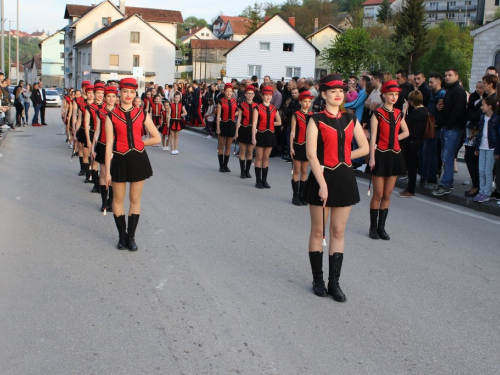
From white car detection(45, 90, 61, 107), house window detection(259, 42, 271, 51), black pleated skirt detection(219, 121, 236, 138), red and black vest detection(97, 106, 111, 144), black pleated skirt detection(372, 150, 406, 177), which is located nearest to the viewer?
black pleated skirt detection(372, 150, 406, 177)

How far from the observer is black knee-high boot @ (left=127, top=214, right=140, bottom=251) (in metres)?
7.27

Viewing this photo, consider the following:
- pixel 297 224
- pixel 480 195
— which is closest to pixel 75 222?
pixel 297 224

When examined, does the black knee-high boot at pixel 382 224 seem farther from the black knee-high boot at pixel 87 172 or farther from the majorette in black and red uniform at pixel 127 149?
the black knee-high boot at pixel 87 172

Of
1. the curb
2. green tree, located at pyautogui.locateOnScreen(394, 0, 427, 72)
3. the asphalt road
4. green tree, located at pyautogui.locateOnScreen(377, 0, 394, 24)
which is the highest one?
green tree, located at pyautogui.locateOnScreen(377, 0, 394, 24)

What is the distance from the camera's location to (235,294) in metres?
5.80

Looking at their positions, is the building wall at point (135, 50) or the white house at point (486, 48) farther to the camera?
the building wall at point (135, 50)

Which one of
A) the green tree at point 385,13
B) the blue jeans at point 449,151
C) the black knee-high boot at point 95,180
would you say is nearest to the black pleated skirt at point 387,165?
the blue jeans at point 449,151

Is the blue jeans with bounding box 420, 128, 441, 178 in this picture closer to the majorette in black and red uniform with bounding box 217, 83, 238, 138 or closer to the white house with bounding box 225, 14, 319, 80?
the majorette in black and red uniform with bounding box 217, 83, 238, 138

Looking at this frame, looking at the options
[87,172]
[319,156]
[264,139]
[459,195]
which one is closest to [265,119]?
[264,139]

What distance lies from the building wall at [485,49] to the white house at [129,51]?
41.8 m

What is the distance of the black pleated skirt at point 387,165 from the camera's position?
26.7 feet

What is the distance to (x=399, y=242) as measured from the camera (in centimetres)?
806

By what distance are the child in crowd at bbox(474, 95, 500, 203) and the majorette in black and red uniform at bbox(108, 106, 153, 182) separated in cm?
616

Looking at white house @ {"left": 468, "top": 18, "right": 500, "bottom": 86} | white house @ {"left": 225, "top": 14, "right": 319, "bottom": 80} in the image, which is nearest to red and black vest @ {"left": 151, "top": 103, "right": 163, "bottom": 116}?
white house @ {"left": 468, "top": 18, "right": 500, "bottom": 86}
